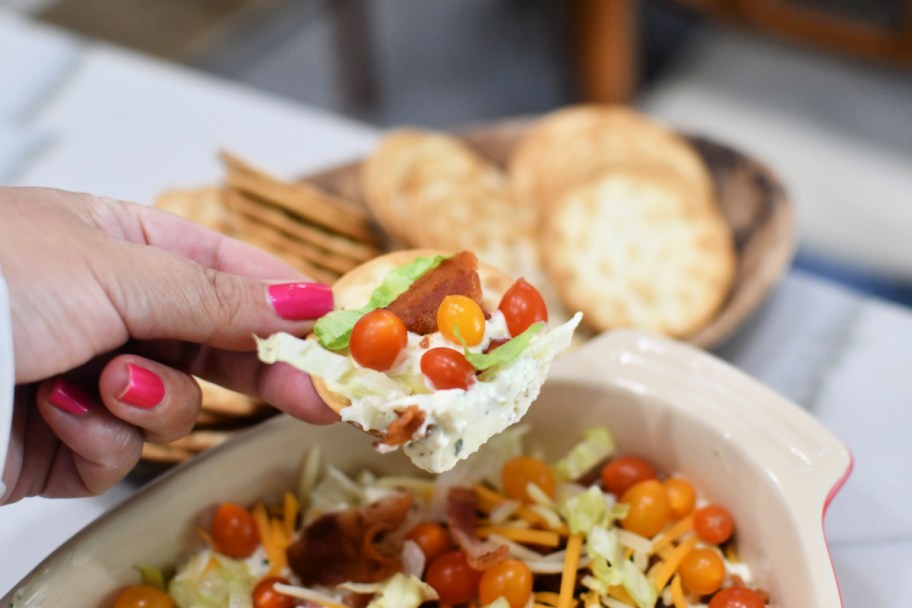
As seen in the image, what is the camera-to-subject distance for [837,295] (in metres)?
1.59

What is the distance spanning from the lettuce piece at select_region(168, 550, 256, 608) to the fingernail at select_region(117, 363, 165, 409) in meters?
0.25

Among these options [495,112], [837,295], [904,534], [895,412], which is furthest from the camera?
[495,112]

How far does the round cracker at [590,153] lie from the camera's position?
173 cm

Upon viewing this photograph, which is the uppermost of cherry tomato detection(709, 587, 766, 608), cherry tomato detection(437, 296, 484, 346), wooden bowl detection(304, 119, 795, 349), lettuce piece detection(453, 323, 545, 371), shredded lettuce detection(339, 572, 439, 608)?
cherry tomato detection(437, 296, 484, 346)

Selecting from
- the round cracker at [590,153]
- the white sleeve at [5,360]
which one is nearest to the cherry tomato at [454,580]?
the white sleeve at [5,360]

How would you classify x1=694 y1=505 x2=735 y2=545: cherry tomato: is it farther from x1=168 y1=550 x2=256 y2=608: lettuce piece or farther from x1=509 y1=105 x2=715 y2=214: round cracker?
x1=509 y1=105 x2=715 y2=214: round cracker

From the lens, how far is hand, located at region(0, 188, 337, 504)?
2.75 feet

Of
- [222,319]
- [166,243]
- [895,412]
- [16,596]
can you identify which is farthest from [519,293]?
[895,412]

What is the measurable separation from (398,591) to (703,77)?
2180mm

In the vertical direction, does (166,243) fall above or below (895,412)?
above

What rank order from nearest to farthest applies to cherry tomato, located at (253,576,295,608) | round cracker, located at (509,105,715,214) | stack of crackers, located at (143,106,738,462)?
cherry tomato, located at (253,576,295,608), stack of crackers, located at (143,106,738,462), round cracker, located at (509,105,715,214)

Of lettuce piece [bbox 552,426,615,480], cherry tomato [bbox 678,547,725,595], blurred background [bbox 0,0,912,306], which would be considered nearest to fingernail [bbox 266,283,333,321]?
lettuce piece [bbox 552,426,615,480]

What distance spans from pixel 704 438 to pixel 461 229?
2.35 ft

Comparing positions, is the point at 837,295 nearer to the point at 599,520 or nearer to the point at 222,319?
the point at 599,520
